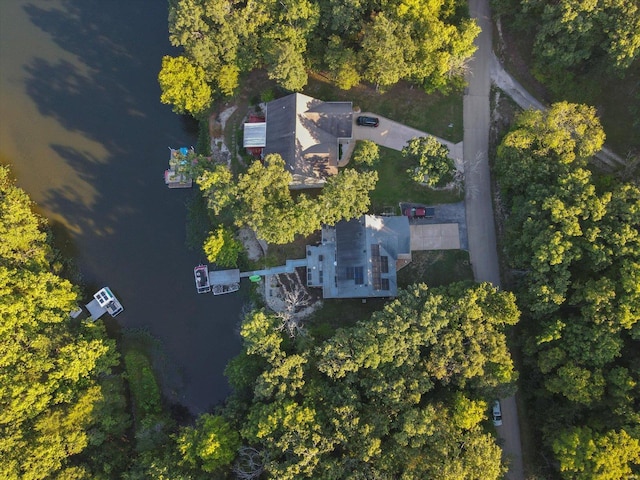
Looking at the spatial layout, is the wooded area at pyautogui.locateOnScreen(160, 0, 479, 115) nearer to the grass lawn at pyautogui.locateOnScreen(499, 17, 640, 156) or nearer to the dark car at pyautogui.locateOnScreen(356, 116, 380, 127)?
the dark car at pyautogui.locateOnScreen(356, 116, 380, 127)

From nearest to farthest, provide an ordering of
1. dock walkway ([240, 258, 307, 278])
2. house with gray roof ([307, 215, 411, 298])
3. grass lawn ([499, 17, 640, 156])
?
grass lawn ([499, 17, 640, 156])
house with gray roof ([307, 215, 411, 298])
dock walkway ([240, 258, 307, 278])

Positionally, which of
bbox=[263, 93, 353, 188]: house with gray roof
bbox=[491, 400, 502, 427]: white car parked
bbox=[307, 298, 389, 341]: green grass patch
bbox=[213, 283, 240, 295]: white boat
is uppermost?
bbox=[263, 93, 353, 188]: house with gray roof

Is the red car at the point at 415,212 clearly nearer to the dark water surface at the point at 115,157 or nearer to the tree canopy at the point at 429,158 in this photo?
the tree canopy at the point at 429,158

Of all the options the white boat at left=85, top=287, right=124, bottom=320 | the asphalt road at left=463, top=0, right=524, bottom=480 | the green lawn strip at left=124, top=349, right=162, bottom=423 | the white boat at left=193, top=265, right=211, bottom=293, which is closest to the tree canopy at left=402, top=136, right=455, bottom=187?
the asphalt road at left=463, top=0, right=524, bottom=480

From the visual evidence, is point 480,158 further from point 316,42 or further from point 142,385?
point 142,385

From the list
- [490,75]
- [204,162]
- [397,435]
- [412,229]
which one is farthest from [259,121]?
[397,435]

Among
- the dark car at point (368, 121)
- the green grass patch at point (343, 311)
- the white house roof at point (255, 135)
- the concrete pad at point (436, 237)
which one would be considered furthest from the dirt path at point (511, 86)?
the green grass patch at point (343, 311)

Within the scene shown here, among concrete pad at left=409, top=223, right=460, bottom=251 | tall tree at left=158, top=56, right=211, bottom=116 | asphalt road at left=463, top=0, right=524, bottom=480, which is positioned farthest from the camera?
concrete pad at left=409, top=223, right=460, bottom=251
